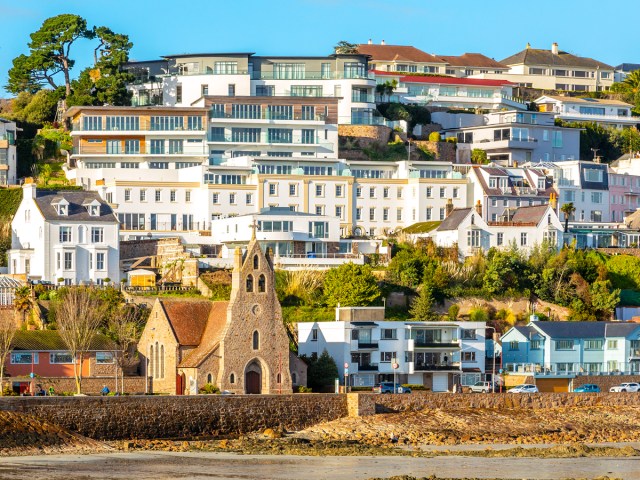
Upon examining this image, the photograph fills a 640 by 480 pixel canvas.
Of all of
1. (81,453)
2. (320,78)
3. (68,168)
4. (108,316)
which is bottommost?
(81,453)

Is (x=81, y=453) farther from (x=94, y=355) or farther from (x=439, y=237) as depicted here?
(x=439, y=237)

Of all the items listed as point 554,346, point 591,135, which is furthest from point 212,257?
point 591,135

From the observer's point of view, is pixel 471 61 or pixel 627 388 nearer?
pixel 627 388

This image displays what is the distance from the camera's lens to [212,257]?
100250 mm

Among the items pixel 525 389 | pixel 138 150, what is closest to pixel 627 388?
pixel 525 389

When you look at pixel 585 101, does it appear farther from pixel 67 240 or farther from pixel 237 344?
pixel 237 344

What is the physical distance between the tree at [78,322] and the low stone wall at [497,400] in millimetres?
14752

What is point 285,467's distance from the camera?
6362cm

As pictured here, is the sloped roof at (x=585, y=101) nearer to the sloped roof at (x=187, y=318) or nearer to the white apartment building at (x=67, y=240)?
the white apartment building at (x=67, y=240)

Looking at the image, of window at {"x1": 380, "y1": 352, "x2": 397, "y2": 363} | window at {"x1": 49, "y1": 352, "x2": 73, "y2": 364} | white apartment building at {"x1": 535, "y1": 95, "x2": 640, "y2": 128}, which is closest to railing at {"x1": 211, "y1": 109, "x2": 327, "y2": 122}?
white apartment building at {"x1": 535, "y1": 95, "x2": 640, "y2": 128}

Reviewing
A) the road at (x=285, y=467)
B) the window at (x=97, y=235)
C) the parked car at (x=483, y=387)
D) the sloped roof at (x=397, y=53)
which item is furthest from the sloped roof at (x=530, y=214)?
the sloped roof at (x=397, y=53)

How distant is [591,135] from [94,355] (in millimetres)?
65815

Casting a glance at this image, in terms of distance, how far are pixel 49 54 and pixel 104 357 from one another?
46792 mm

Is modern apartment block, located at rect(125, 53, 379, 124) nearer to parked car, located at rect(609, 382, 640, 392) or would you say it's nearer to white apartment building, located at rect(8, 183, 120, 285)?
white apartment building, located at rect(8, 183, 120, 285)
